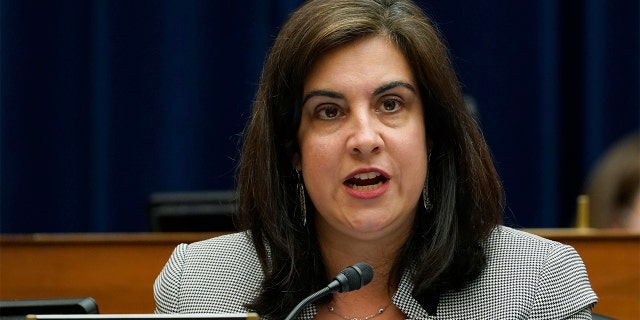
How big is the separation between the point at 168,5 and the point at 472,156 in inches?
106

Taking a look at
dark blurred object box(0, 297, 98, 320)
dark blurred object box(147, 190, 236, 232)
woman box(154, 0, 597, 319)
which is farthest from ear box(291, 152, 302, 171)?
dark blurred object box(147, 190, 236, 232)

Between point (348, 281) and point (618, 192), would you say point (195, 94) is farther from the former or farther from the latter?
point (348, 281)

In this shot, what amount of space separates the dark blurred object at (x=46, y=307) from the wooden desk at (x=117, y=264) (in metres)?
1.00

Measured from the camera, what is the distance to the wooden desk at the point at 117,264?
253 centimetres

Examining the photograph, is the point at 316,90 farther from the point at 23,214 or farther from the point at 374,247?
the point at 23,214

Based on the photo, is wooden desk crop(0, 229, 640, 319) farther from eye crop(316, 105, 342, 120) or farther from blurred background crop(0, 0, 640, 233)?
blurred background crop(0, 0, 640, 233)

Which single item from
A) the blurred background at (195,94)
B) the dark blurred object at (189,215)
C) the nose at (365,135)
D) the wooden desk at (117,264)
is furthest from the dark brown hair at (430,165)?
the blurred background at (195,94)

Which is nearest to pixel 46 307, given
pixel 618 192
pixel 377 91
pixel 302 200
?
pixel 302 200

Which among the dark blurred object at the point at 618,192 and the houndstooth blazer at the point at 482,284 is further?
the dark blurred object at the point at 618,192

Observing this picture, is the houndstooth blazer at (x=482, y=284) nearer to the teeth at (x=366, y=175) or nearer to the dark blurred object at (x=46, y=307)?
the teeth at (x=366, y=175)

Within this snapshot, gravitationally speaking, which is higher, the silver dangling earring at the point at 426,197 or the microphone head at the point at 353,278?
the silver dangling earring at the point at 426,197

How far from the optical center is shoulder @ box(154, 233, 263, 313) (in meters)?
1.92

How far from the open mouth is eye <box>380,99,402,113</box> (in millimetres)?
114

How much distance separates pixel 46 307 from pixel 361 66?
25.6 inches
